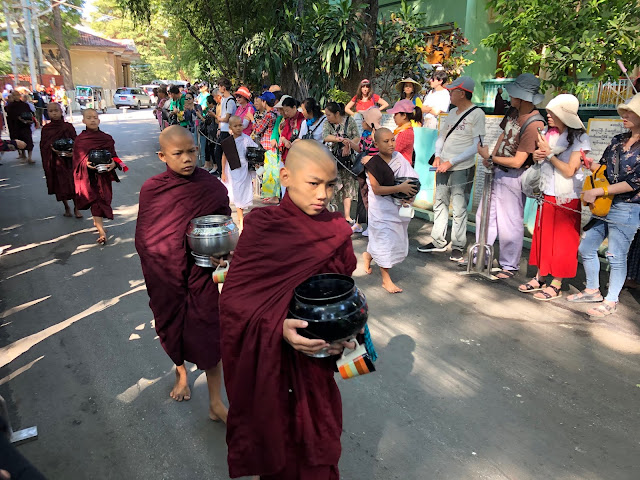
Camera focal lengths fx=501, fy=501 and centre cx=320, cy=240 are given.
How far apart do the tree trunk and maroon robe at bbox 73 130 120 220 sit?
38409 millimetres

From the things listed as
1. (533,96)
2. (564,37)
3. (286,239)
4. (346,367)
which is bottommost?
(346,367)

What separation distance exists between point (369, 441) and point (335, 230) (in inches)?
61.4

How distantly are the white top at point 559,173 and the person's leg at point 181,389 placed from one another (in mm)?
3879

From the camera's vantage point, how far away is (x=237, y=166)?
725cm

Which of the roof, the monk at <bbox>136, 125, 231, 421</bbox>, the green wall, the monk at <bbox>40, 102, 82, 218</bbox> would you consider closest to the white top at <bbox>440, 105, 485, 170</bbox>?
the monk at <bbox>136, 125, 231, 421</bbox>

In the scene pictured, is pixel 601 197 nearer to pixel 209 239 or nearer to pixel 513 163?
pixel 513 163

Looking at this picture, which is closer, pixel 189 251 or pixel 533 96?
pixel 189 251

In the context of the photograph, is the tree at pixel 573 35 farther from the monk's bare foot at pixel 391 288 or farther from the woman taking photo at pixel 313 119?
the monk's bare foot at pixel 391 288

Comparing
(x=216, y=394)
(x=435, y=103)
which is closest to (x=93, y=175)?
(x=216, y=394)

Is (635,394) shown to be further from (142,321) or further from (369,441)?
(142,321)

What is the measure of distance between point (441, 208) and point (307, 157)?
4.72 meters

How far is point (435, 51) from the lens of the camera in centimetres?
1117

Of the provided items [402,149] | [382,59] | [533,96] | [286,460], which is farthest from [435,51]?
[286,460]

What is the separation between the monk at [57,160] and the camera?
26.5ft
